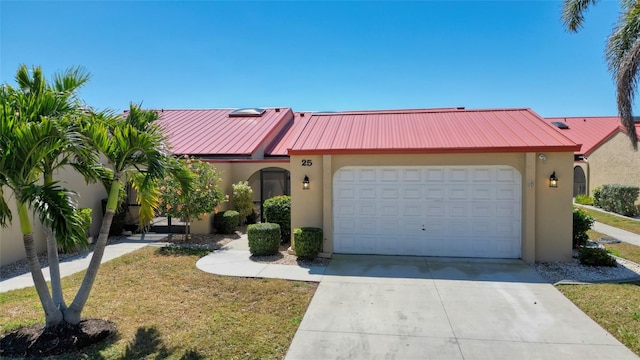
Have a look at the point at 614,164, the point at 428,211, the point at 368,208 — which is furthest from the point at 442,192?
the point at 614,164

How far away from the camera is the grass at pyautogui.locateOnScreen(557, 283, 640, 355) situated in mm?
5443

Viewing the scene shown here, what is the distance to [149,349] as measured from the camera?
4.96 metres

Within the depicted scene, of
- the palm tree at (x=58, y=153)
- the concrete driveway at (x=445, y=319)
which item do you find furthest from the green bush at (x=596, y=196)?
the palm tree at (x=58, y=153)

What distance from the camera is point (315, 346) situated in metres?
5.12

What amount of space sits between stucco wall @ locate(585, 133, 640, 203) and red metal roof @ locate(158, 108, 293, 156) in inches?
784

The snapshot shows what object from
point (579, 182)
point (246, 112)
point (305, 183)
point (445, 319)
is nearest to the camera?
point (445, 319)

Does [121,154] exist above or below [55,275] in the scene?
above

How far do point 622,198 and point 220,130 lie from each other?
863 inches

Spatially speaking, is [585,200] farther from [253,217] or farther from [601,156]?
[253,217]

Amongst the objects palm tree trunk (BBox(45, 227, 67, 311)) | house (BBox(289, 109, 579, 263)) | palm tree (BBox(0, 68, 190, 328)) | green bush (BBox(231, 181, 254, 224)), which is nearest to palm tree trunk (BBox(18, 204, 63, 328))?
palm tree (BBox(0, 68, 190, 328))

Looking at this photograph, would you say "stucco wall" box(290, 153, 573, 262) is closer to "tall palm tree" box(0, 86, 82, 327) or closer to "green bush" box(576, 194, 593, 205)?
"tall palm tree" box(0, 86, 82, 327)

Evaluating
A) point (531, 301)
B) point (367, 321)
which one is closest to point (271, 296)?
point (367, 321)

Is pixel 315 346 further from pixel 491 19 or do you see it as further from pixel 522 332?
pixel 491 19

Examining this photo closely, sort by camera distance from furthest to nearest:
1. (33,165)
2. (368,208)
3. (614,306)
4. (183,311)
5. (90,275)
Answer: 1. (368,208)
2. (614,306)
3. (183,311)
4. (90,275)
5. (33,165)
